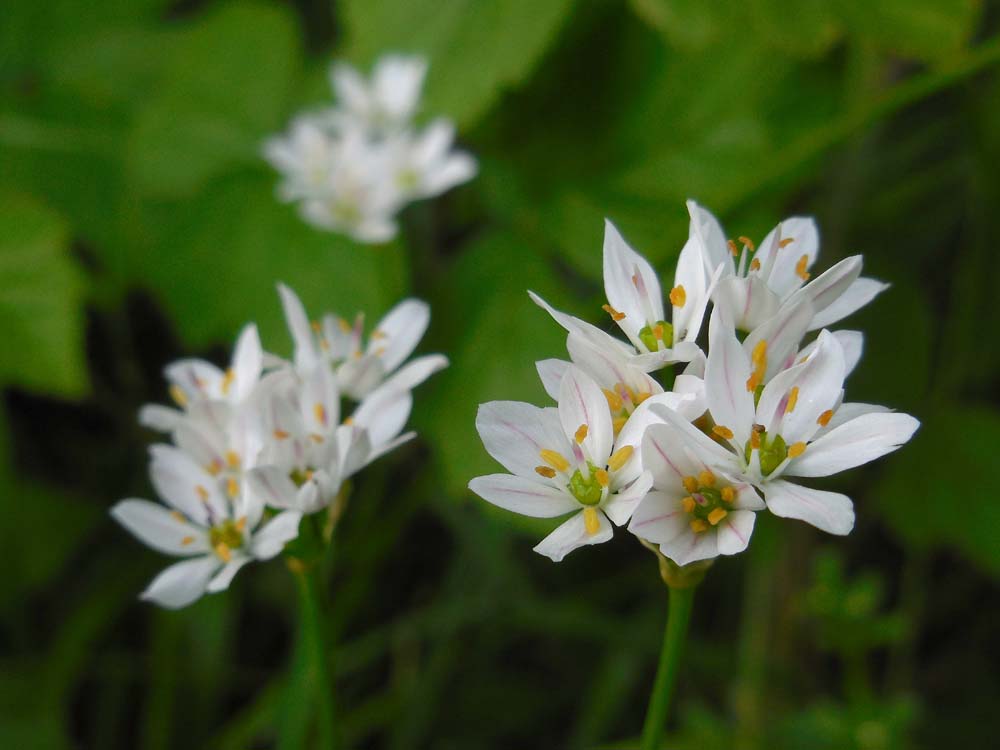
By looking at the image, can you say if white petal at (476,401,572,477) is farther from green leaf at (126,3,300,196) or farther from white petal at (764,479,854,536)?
green leaf at (126,3,300,196)

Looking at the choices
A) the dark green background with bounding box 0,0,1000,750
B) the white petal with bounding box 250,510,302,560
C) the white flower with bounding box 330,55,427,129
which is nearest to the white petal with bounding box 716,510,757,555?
the white petal with bounding box 250,510,302,560

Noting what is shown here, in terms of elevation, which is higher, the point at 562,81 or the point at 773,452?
the point at 562,81

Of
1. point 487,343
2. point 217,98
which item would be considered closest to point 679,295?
point 487,343

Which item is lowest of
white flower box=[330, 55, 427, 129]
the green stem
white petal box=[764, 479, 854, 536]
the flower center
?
the green stem

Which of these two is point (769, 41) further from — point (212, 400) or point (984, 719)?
point (984, 719)

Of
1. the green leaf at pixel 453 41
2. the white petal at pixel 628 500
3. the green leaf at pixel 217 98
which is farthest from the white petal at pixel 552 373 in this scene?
the green leaf at pixel 217 98

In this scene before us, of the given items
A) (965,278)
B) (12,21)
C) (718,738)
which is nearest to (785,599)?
→ (718,738)
